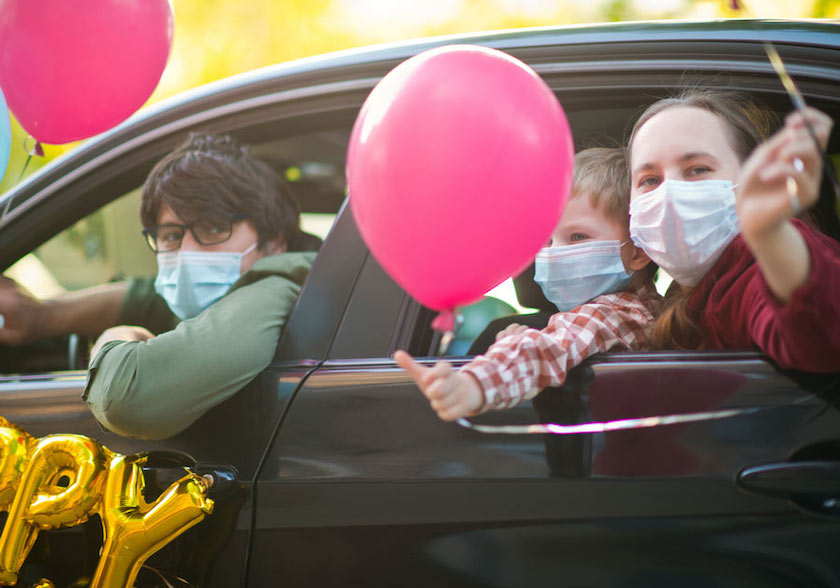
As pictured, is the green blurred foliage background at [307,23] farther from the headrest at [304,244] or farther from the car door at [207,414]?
the car door at [207,414]

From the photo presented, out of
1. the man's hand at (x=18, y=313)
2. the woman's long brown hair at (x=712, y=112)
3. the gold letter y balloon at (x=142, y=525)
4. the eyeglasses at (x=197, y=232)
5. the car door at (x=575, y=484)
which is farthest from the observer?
the man's hand at (x=18, y=313)

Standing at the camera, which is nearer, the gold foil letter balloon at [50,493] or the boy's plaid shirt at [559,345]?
the boy's plaid shirt at [559,345]

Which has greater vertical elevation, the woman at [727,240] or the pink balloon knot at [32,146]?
the woman at [727,240]

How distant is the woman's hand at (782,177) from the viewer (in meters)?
1.37

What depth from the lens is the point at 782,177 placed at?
1.37 meters

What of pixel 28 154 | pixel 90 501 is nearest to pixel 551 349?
pixel 90 501

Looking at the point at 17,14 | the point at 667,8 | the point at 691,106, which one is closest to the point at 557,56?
the point at 691,106

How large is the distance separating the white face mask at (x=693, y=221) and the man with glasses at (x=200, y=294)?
91cm

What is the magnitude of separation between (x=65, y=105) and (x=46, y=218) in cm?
43

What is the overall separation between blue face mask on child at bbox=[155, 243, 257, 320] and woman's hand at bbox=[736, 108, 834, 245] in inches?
60.0

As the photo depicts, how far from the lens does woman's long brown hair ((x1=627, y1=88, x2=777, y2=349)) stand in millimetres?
1802

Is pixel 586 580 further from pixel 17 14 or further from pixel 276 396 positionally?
pixel 17 14

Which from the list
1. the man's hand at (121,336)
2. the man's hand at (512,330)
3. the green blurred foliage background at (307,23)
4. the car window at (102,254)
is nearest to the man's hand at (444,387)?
the man's hand at (512,330)

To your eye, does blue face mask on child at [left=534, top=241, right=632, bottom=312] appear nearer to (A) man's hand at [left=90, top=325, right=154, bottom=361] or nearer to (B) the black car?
(B) the black car
